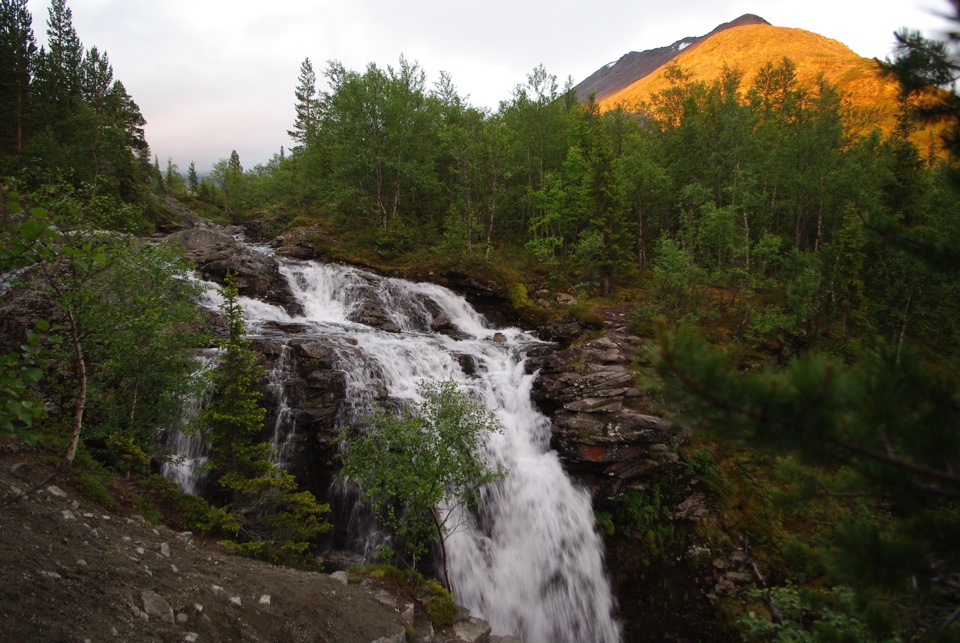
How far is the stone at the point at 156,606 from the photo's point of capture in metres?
5.66

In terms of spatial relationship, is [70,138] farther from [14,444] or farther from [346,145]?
[14,444]

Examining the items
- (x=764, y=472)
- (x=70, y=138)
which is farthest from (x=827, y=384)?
(x=70, y=138)

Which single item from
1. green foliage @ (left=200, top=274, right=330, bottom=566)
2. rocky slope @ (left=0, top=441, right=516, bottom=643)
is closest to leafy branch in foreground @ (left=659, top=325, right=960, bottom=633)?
rocky slope @ (left=0, top=441, right=516, bottom=643)

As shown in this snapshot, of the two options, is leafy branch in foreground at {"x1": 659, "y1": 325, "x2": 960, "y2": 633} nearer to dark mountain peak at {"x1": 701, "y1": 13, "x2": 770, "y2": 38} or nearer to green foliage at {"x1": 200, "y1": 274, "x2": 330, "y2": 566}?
green foliage at {"x1": 200, "y1": 274, "x2": 330, "y2": 566}

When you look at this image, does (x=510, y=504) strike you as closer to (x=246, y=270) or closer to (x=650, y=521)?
(x=650, y=521)

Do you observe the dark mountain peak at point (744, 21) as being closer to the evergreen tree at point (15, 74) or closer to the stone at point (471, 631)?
the evergreen tree at point (15, 74)

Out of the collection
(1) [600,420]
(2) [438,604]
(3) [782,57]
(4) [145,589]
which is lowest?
(2) [438,604]

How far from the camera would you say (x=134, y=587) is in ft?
19.5

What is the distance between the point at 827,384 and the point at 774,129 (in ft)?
139

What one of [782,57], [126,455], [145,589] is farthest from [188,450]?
[782,57]

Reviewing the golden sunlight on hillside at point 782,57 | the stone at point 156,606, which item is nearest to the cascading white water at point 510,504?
A: the stone at point 156,606

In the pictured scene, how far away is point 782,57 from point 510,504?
89334 mm

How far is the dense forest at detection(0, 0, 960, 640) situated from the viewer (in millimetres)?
2408

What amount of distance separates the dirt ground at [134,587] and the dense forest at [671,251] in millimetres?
1272
